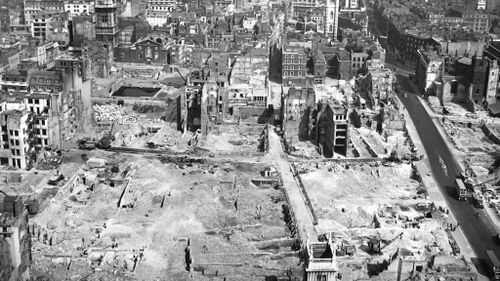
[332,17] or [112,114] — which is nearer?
[112,114]

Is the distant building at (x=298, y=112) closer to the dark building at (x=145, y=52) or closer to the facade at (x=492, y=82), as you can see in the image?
the facade at (x=492, y=82)

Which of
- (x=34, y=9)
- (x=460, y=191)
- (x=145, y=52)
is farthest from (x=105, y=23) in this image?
(x=460, y=191)

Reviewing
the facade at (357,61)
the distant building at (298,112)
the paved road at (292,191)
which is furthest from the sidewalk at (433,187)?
the facade at (357,61)

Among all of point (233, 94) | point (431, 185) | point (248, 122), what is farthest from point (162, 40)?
point (431, 185)

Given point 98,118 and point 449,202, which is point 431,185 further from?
point 98,118

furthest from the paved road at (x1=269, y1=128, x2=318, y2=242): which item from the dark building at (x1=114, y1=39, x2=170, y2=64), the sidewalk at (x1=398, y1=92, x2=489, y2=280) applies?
the dark building at (x1=114, y1=39, x2=170, y2=64)

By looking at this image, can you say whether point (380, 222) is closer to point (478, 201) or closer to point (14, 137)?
point (478, 201)
